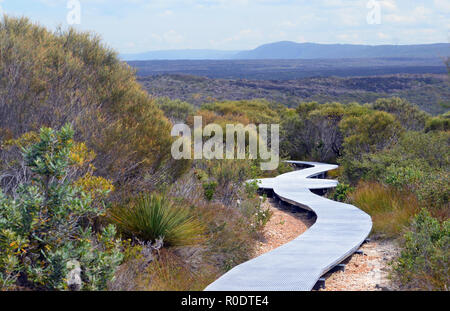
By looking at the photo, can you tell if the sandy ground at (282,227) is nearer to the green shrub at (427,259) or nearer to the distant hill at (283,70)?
the green shrub at (427,259)

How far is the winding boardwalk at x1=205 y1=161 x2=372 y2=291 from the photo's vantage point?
5.32m

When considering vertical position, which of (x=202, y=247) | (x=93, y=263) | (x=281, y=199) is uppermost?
(x=93, y=263)

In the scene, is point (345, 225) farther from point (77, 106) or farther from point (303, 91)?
point (303, 91)

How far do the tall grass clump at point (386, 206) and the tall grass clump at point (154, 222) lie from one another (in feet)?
10.9

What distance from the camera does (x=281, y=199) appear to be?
40.0ft

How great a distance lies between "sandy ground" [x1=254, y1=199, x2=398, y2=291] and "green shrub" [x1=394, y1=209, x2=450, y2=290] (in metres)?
0.31

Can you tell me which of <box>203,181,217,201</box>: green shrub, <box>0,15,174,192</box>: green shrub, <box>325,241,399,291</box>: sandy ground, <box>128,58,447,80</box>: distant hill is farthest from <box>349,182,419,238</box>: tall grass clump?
<box>128,58,447,80</box>: distant hill

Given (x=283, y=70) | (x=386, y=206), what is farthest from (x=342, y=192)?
(x=283, y=70)

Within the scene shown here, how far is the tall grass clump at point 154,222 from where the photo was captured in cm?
596

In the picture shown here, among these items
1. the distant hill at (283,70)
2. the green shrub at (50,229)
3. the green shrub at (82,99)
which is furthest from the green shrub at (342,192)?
the distant hill at (283,70)

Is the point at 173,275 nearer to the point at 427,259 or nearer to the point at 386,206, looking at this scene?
the point at 427,259

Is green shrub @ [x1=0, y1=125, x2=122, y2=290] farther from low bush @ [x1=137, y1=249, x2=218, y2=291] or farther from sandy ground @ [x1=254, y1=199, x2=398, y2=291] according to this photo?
sandy ground @ [x1=254, y1=199, x2=398, y2=291]
